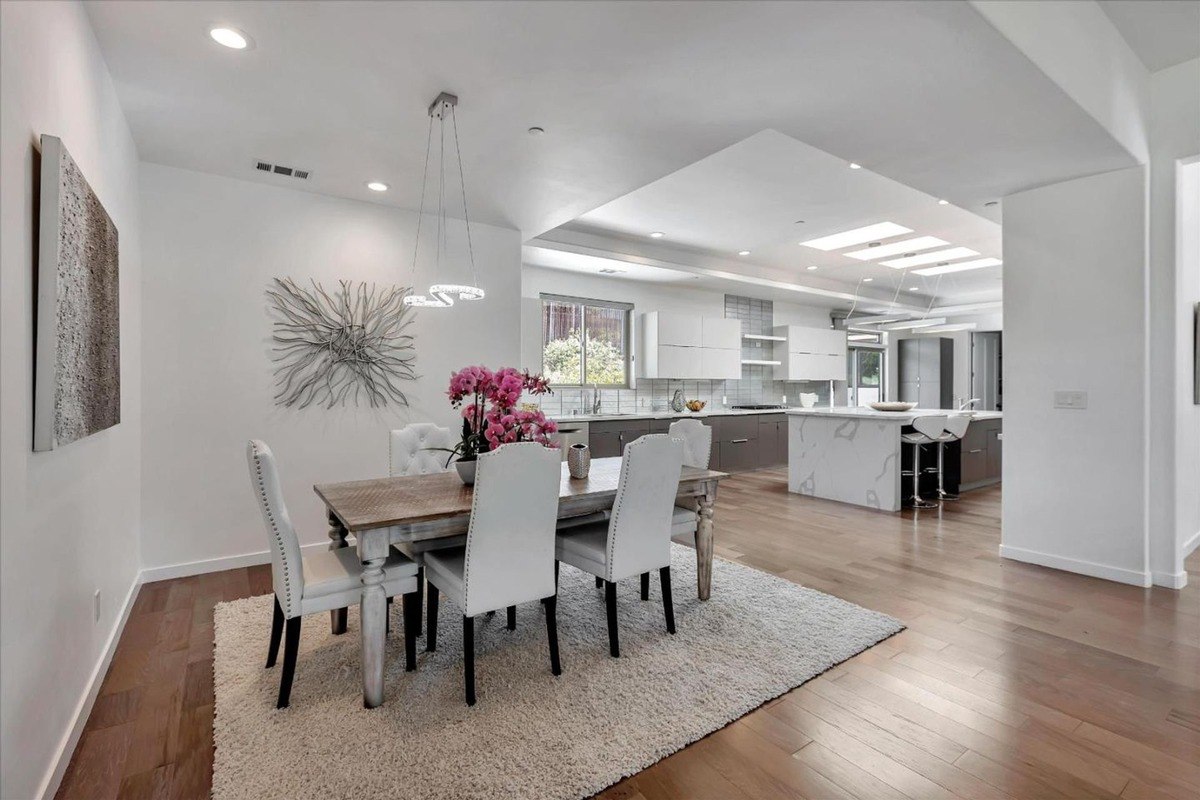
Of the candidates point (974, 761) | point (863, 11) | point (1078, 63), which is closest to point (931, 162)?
point (1078, 63)

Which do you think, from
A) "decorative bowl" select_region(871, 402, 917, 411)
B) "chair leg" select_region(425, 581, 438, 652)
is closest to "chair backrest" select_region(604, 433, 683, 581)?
"chair leg" select_region(425, 581, 438, 652)

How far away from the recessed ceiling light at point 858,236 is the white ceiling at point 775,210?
0.13 m

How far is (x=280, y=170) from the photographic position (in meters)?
3.60

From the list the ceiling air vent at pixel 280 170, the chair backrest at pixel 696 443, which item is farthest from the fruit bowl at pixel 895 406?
the ceiling air vent at pixel 280 170

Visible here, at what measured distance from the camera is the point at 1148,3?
9.00 feet

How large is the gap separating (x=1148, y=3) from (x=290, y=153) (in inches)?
178

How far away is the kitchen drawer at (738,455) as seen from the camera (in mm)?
7543

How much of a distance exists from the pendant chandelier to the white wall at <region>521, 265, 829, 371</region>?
1.43 meters

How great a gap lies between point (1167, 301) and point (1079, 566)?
5.42 feet

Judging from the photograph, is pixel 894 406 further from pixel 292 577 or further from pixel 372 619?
pixel 292 577

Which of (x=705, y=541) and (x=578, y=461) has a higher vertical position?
(x=578, y=461)

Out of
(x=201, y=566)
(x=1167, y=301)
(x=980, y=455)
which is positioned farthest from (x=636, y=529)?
(x=980, y=455)

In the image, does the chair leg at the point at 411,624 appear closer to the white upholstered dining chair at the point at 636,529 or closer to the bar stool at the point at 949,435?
the white upholstered dining chair at the point at 636,529

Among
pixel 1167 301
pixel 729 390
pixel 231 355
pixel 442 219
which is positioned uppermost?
pixel 442 219
